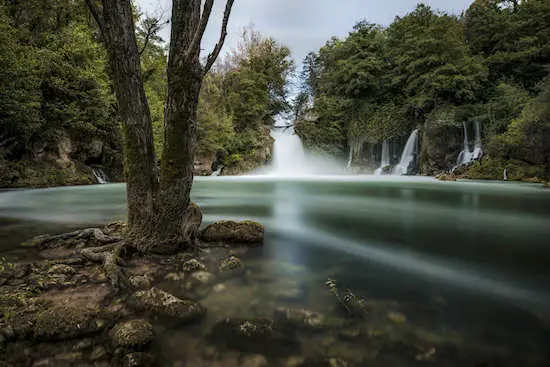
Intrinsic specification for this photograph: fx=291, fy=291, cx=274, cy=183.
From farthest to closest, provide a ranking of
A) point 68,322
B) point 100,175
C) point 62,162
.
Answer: point 100,175 < point 62,162 < point 68,322

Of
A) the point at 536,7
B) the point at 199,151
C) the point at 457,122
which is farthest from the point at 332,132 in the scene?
the point at 536,7

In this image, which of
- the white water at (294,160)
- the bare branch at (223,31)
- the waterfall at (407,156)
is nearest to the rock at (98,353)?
the bare branch at (223,31)

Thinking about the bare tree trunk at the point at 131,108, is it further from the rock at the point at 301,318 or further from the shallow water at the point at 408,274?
the rock at the point at 301,318

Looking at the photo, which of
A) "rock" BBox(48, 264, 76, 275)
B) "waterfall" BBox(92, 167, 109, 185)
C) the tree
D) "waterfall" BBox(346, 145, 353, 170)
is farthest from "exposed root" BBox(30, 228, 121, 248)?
"waterfall" BBox(346, 145, 353, 170)

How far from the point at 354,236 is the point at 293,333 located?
3066 millimetres

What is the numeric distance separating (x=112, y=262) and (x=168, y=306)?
0.98 m

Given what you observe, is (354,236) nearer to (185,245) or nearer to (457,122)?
(185,245)

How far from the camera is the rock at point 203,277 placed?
2709 millimetres

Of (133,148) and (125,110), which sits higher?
(125,110)

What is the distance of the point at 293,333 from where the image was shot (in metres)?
1.95

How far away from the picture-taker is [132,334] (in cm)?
178

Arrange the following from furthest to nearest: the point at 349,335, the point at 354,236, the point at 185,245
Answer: the point at 354,236 < the point at 185,245 < the point at 349,335

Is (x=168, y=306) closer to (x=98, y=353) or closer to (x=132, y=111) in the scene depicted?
(x=98, y=353)

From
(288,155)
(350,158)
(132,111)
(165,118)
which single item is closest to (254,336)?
(165,118)
